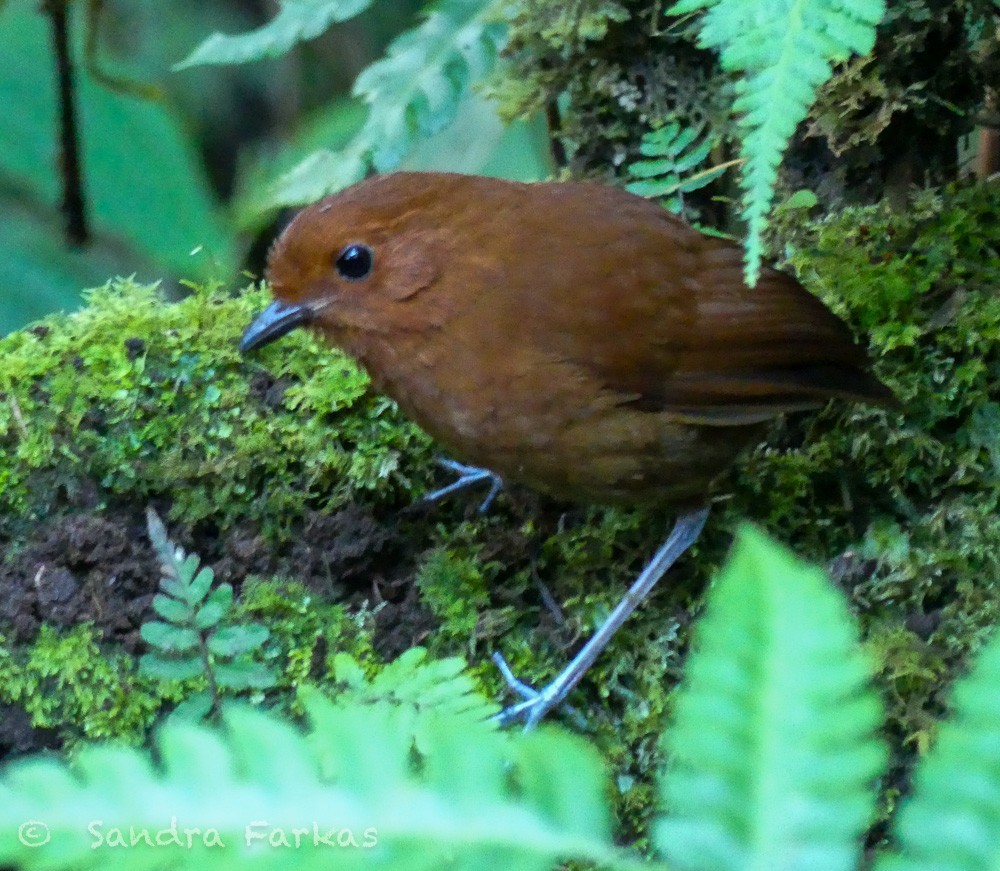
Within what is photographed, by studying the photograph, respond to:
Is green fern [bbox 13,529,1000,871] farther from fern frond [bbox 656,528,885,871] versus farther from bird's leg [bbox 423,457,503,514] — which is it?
bird's leg [bbox 423,457,503,514]

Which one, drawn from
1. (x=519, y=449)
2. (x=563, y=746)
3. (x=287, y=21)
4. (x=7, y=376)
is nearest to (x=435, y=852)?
(x=563, y=746)

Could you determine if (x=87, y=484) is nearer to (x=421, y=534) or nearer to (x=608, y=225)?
(x=421, y=534)

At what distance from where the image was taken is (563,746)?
2.99 ft

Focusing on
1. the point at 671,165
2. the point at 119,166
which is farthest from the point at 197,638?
the point at 119,166

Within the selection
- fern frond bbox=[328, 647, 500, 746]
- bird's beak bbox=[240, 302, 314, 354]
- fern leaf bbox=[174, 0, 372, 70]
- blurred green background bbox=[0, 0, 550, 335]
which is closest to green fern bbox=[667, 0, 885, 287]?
fern frond bbox=[328, 647, 500, 746]

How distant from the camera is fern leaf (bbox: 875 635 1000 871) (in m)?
0.83

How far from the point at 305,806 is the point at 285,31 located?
2630 mm

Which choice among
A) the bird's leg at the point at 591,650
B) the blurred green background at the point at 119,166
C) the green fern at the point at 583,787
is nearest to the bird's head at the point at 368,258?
the bird's leg at the point at 591,650

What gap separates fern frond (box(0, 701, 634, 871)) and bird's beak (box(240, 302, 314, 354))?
4.74 ft

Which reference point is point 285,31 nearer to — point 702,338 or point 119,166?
point 119,166

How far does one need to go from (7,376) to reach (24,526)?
36cm

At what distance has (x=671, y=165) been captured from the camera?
286 centimetres

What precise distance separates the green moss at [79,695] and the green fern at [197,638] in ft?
0.37

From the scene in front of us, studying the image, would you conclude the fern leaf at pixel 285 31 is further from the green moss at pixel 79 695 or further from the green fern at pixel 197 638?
the green moss at pixel 79 695
